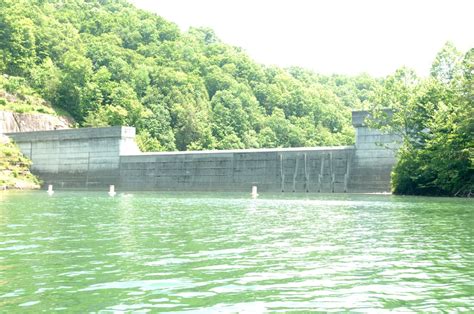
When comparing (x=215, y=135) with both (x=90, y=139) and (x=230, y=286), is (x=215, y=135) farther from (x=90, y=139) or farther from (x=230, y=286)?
(x=230, y=286)

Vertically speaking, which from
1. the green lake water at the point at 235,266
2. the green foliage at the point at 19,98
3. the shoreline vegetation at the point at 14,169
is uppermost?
the green foliage at the point at 19,98

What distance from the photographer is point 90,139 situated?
61.5m

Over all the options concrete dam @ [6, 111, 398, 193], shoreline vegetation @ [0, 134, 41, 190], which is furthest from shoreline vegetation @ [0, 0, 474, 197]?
shoreline vegetation @ [0, 134, 41, 190]

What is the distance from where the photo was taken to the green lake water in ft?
25.6

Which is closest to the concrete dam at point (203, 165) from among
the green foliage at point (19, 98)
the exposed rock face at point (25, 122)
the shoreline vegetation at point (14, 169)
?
the shoreline vegetation at point (14, 169)

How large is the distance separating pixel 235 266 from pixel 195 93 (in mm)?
91260

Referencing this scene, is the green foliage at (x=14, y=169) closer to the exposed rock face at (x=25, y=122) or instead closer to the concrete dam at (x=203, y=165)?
the concrete dam at (x=203, y=165)

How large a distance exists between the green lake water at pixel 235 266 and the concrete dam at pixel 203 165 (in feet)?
90.7

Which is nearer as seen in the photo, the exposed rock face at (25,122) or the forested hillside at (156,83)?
the exposed rock face at (25,122)

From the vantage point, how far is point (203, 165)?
55281 millimetres

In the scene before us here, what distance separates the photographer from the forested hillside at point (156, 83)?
82.1 meters

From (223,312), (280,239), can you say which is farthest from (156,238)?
(223,312)

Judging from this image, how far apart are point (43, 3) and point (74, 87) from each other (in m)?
47.0

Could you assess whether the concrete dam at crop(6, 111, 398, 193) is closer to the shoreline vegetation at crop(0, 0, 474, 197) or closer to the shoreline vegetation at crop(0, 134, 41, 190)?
the shoreline vegetation at crop(0, 134, 41, 190)
